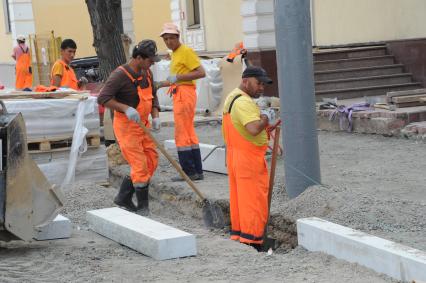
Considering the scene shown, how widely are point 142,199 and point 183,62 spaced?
1850 millimetres

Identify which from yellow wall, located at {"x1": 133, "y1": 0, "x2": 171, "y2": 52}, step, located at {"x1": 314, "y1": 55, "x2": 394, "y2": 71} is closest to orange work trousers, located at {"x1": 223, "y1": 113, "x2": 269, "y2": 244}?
step, located at {"x1": 314, "y1": 55, "x2": 394, "y2": 71}

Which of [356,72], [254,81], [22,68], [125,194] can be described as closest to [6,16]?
[22,68]

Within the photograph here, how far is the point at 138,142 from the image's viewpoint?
27.8ft

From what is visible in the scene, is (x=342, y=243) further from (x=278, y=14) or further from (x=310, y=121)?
(x=278, y=14)

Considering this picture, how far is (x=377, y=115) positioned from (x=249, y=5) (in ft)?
19.4

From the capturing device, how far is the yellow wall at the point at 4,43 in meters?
30.1

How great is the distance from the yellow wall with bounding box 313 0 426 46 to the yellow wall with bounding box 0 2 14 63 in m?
15.5

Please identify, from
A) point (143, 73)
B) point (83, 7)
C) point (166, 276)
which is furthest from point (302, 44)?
point (83, 7)

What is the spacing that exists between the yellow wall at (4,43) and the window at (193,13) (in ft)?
32.9

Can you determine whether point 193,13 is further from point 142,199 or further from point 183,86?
point 142,199

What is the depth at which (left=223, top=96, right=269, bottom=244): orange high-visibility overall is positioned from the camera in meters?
7.37

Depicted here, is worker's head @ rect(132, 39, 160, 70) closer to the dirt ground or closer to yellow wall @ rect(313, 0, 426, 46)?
the dirt ground

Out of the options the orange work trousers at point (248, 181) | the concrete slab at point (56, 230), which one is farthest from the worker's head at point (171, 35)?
the concrete slab at point (56, 230)

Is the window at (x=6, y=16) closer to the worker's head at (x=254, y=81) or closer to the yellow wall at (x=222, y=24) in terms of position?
the yellow wall at (x=222, y=24)
